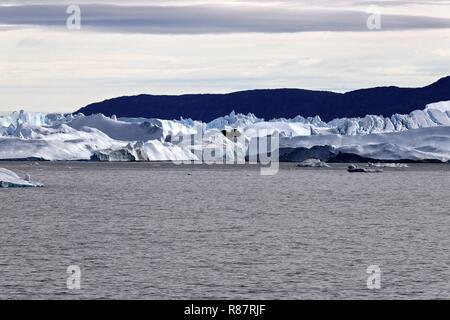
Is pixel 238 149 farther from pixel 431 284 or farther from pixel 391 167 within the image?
pixel 431 284

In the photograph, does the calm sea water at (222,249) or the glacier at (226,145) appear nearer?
the calm sea water at (222,249)

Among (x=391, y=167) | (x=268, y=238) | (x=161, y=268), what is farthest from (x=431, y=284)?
(x=391, y=167)

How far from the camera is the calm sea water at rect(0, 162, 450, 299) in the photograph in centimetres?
2617

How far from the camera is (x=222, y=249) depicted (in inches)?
1416

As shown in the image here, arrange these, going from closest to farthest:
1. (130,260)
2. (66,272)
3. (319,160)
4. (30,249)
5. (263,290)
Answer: (263,290) < (66,272) < (130,260) < (30,249) < (319,160)

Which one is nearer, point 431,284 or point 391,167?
point 431,284

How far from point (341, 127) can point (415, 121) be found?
14882 mm

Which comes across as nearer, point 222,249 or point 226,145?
point 222,249

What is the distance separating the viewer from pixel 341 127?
647ft

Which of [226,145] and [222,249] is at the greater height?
[226,145]

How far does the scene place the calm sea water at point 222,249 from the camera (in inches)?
1030

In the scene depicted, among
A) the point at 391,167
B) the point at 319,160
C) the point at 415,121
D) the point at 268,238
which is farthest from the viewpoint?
the point at 415,121

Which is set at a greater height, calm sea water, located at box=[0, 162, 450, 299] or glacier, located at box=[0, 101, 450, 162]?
glacier, located at box=[0, 101, 450, 162]

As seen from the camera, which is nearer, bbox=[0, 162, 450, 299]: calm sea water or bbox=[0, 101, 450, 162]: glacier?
bbox=[0, 162, 450, 299]: calm sea water
